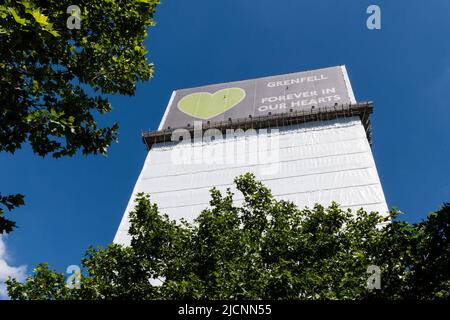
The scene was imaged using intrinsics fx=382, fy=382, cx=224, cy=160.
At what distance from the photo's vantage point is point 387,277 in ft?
34.1

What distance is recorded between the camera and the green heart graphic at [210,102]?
1929 inches

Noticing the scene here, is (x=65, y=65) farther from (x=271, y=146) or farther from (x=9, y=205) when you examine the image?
(x=271, y=146)

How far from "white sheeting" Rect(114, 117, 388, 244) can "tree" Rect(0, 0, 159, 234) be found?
27.5 meters

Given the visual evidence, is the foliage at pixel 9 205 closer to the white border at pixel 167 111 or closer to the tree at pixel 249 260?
the tree at pixel 249 260

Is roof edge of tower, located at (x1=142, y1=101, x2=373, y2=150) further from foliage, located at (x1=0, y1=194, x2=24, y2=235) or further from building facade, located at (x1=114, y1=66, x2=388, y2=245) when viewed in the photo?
foliage, located at (x1=0, y1=194, x2=24, y2=235)

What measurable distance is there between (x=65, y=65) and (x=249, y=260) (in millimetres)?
8442

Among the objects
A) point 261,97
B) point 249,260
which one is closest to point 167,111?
point 261,97

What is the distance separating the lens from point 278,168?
39281mm

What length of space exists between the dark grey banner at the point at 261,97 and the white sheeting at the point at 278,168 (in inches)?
148

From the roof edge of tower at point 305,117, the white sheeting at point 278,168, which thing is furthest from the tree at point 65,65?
the roof edge of tower at point 305,117

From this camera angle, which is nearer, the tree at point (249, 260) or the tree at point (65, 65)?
the tree at point (65, 65)

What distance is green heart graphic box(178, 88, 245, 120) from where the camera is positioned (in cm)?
4900

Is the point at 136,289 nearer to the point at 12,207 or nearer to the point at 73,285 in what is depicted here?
the point at 73,285

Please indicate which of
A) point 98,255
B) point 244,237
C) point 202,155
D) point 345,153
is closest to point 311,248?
point 244,237
